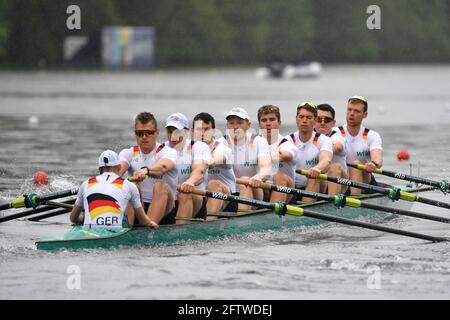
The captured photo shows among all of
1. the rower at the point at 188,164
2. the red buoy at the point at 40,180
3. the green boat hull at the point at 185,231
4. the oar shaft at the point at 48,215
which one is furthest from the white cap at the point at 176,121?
the red buoy at the point at 40,180

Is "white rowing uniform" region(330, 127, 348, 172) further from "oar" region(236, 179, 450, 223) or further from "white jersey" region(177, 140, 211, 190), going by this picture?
"white jersey" region(177, 140, 211, 190)

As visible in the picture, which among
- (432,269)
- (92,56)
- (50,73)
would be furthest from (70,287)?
(92,56)

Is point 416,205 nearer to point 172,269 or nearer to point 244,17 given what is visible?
point 172,269

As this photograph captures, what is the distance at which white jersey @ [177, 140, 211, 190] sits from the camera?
1277 cm

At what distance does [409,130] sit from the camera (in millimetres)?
30172

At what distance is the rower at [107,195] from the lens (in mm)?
11398

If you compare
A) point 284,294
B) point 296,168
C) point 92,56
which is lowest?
point 284,294

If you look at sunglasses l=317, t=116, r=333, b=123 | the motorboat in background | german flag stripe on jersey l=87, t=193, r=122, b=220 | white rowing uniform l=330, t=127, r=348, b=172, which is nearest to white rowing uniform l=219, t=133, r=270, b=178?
white rowing uniform l=330, t=127, r=348, b=172

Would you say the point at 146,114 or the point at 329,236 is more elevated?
A: the point at 146,114

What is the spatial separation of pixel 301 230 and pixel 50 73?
52.5 m

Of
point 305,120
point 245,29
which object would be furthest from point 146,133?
point 245,29

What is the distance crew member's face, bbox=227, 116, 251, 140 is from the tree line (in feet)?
185

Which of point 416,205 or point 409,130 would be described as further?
point 409,130

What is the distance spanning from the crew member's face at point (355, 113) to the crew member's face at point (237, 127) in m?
2.13
